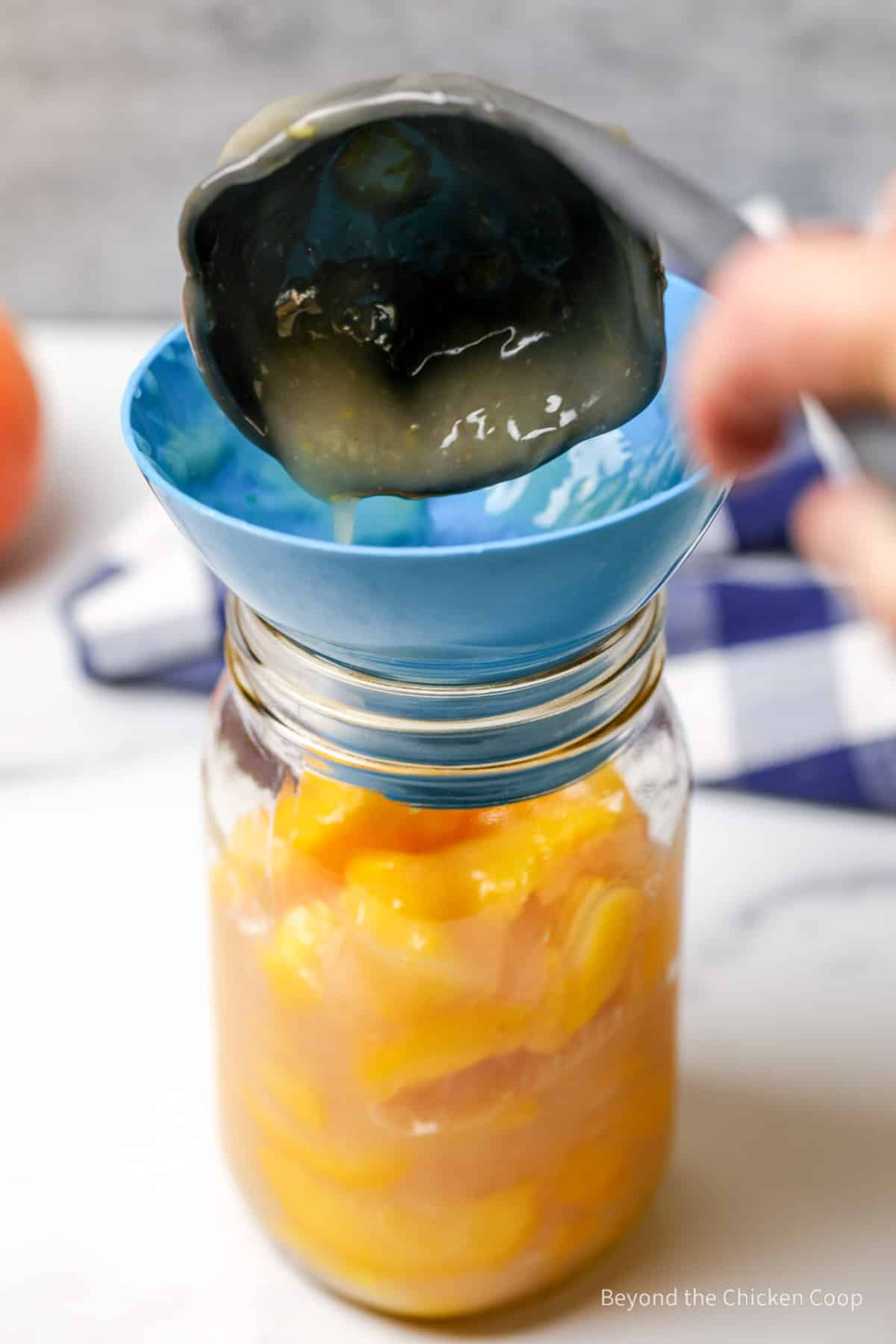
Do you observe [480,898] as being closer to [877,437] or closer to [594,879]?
[594,879]

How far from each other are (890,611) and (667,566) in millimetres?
148

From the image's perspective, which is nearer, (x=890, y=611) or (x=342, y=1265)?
(x=890, y=611)

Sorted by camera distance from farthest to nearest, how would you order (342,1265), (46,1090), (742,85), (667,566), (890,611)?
1. (742,85)
2. (46,1090)
3. (342,1265)
4. (667,566)
5. (890,611)

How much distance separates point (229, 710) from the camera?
570 millimetres

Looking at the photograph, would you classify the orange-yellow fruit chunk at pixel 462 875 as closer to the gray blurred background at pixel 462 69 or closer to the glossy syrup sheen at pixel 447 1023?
the glossy syrup sheen at pixel 447 1023

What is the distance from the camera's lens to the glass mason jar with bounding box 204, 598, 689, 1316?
19.2 inches

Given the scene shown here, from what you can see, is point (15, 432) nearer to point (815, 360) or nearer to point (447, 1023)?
point (447, 1023)

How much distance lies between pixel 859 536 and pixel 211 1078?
461 millimetres

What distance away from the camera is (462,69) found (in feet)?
3.52

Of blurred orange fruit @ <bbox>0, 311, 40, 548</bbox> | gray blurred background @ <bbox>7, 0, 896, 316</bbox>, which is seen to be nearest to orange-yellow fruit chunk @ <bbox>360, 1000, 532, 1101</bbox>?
blurred orange fruit @ <bbox>0, 311, 40, 548</bbox>

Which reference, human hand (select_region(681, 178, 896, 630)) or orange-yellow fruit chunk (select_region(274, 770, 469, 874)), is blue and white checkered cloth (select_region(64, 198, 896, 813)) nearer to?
orange-yellow fruit chunk (select_region(274, 770, 469, 874))

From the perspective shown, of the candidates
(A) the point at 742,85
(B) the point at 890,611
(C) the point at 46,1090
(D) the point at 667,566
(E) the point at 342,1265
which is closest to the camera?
(B) the point at 890,611

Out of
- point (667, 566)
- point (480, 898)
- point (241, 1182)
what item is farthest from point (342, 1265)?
point (667, 566)

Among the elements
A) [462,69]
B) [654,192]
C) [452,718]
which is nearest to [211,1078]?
[452,718]
